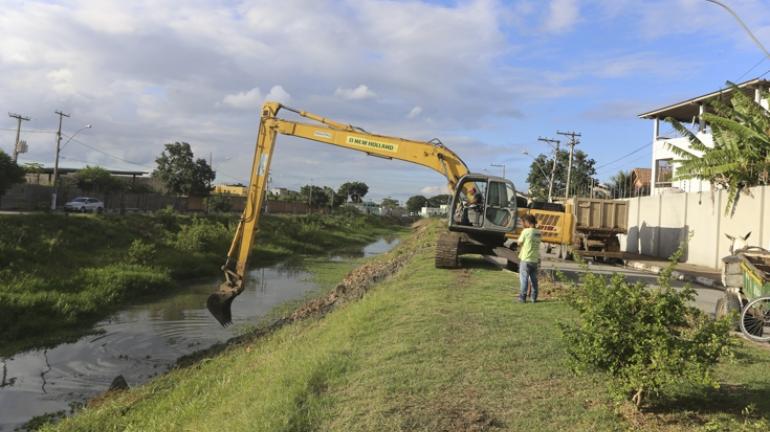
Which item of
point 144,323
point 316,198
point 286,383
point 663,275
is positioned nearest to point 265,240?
point 144,323

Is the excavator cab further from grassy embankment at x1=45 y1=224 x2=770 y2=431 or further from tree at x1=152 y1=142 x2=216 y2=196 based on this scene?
tree at x1=152 y1=142 x2=216 y2=196

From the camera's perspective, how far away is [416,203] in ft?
570

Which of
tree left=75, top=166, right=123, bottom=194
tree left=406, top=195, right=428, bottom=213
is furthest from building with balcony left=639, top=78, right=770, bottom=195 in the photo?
tree left=406, top=195, right=428, bottom=213

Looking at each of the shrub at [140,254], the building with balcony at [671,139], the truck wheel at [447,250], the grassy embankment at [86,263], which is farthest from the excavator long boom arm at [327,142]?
the building with balcony at [671,139]

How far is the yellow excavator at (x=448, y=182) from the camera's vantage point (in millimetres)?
14953

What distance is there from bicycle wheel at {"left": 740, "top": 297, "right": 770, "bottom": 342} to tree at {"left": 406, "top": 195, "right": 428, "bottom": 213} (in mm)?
160564

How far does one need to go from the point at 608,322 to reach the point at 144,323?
1375cm

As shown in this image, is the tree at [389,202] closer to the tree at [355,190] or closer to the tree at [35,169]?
the tree at [355,190]

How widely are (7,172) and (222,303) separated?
1185 inches

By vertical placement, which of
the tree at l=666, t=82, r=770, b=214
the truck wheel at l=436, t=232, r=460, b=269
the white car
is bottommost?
the truck wheel at l=436, t=232, r=460, b=269

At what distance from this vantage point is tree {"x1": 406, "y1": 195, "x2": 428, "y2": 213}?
171m

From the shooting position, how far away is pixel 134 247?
22875mm

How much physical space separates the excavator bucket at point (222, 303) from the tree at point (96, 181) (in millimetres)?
46313

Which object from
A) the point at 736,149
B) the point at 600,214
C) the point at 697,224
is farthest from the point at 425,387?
the point at 697,224
